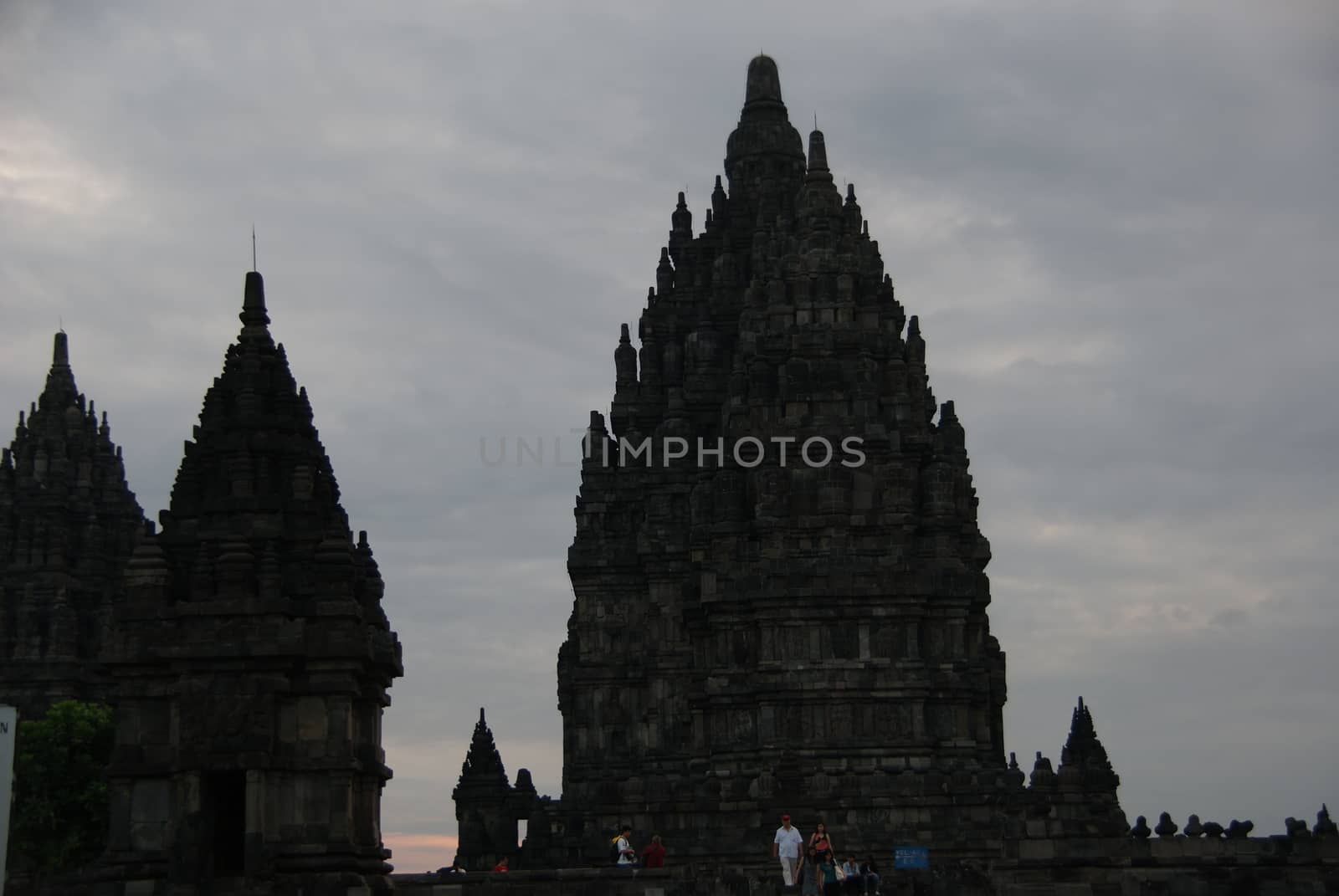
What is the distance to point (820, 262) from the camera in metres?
68.7

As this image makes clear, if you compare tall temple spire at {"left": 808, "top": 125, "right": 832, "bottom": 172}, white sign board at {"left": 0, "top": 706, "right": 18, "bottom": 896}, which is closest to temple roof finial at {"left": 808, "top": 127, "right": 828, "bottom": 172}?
tall temple spire at {"left": 808, "top": 125, "right": 832, "bottom": 172}

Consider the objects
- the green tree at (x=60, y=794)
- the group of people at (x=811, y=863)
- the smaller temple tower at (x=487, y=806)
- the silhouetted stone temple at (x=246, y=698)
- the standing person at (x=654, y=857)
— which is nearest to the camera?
the silhouetted stone temple at (x=246, y=698)

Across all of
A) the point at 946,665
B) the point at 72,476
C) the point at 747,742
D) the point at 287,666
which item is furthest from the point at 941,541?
the point at 72,476

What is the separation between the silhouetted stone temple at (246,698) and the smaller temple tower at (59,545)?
164 ft

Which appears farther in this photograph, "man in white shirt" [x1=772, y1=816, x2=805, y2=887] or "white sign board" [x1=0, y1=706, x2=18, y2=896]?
"man in white shirt" [x1=772, y1=816, x2=805, y2=887]

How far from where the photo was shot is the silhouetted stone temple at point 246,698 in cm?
3534

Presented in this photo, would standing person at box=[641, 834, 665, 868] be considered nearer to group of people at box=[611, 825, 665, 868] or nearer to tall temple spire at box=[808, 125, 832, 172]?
group of people at box=[611, 825, 665, 868]

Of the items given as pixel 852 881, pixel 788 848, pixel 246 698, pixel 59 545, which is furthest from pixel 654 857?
pixel 59 545

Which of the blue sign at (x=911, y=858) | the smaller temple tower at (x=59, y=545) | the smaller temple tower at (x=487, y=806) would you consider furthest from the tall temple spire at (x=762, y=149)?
the blue sign at (x=911, y=858)

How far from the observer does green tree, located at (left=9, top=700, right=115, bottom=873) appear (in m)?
63.1

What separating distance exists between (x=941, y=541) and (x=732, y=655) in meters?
6.47

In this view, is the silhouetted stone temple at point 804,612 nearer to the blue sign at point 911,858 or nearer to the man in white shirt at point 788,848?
the blue sign at point 911,858

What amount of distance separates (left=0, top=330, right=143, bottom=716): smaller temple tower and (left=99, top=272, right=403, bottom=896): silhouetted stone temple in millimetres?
50130

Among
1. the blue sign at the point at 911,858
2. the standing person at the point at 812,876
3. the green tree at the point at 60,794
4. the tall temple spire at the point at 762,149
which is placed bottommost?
the standing person at the point at 812,876
